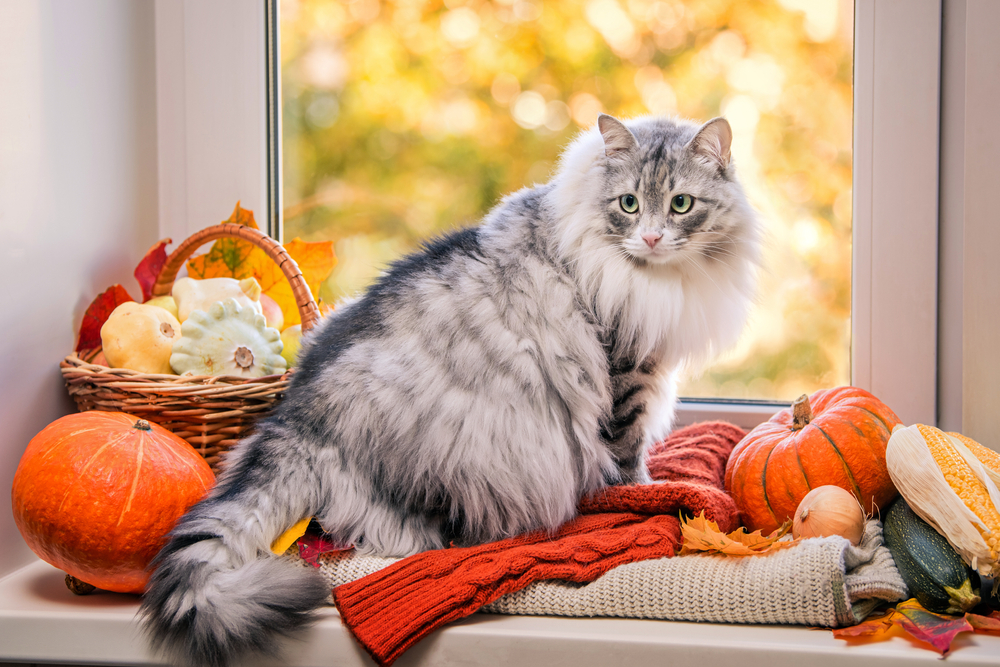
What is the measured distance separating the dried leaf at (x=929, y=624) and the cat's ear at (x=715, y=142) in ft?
2.57

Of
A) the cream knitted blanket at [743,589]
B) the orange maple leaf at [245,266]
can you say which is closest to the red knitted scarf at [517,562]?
the cream knitted blanket at [743,589]

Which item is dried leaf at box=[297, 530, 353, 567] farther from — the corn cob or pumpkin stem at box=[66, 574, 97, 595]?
the corn cob

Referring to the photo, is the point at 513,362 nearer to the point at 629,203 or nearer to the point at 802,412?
the point at 629,203

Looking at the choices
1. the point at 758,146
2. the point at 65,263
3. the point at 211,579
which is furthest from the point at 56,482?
the point at 758,146

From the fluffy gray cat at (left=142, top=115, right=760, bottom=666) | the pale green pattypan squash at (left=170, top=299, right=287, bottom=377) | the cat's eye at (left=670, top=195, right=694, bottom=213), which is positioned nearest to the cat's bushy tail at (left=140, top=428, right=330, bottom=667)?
the fluffy gray cat at (left=142, top=115, right=760, bottom=666)

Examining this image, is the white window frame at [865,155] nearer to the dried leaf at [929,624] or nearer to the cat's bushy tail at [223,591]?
the dried leaf at [929,624]

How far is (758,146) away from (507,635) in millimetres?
1318

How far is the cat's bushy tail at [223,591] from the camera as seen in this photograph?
868 mm

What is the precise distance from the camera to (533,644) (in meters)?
0.91

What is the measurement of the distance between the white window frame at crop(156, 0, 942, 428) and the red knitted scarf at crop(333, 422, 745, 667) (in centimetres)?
60

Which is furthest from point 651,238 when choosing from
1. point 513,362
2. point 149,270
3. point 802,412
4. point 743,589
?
point 149,270

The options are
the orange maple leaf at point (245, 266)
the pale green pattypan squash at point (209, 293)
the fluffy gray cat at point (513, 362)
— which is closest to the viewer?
the fluffy gray cat at point (513, 362)

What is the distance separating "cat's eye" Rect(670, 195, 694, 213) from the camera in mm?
1167

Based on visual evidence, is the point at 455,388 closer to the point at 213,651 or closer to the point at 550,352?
the point at 550,352
